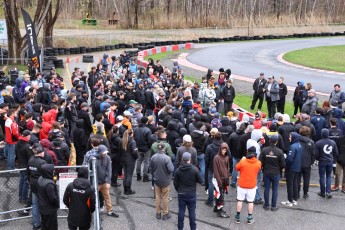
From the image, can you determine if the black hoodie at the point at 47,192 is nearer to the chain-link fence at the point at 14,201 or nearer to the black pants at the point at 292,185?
the chain-link fence at the point at 14,201

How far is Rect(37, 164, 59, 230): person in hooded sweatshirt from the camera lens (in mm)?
7648

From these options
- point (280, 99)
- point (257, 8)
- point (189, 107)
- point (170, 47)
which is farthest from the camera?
point (257, 8)

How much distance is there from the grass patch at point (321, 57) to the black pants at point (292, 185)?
21.5 metres

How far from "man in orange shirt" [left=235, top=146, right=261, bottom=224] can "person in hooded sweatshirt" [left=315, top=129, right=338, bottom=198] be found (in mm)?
2079

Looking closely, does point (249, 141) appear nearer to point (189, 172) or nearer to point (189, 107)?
point (189, 172)

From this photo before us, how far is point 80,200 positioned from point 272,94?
35.4 ft

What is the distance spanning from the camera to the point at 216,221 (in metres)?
9.26

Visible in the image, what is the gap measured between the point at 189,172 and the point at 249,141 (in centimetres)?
206

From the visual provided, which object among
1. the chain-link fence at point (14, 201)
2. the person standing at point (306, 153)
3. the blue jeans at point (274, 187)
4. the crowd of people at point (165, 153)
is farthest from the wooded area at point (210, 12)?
the chain-link fence at point (14, 201)

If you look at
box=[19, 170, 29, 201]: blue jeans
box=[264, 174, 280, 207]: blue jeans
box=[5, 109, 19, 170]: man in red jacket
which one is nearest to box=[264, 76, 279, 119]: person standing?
box=[264, 174, 280, 207]: blue jeans

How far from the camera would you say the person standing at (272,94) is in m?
16.7

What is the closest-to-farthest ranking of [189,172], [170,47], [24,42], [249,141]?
[189,172] → [249,141] → [24,42] → [170,47]

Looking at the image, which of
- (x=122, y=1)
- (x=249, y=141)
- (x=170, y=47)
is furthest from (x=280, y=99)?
(x=122, y=1)

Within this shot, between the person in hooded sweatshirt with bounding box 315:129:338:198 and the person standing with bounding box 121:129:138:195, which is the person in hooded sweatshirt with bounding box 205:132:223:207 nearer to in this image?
the person standing with bounding box 121:129:138:195
